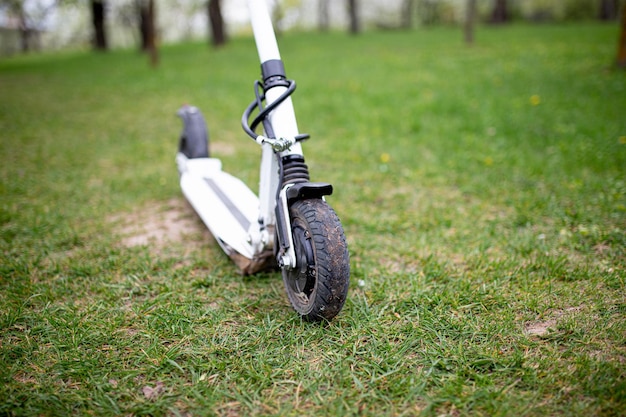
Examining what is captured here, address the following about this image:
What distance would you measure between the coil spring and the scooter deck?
44cm

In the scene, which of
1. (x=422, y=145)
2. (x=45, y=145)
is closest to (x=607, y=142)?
(x=422, y=145)

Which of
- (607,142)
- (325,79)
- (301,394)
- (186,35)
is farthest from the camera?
(186,35)

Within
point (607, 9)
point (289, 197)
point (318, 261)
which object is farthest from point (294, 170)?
point (607, 9)

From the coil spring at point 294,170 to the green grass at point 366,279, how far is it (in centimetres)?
67

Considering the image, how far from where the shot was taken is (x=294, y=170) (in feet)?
7.54

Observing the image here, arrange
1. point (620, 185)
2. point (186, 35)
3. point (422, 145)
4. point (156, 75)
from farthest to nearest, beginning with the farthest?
point (186, 35) → point (156, 75) → point (422, 145) → point (620, 185)

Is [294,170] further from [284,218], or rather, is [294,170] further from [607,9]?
[607,9]

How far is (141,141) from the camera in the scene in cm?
601

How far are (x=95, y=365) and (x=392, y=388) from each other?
4.05ft

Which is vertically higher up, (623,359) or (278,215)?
(278,215)

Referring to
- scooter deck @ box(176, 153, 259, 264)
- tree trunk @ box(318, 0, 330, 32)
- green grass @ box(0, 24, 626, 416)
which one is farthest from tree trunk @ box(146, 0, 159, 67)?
tree trunk @ box(318, 0, 330, 32)

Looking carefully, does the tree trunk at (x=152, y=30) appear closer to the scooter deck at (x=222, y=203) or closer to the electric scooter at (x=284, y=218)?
the scooter deck at (x=222, y=203)

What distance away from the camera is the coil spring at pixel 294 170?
2.28 m

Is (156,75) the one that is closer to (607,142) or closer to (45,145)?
(45,145)
